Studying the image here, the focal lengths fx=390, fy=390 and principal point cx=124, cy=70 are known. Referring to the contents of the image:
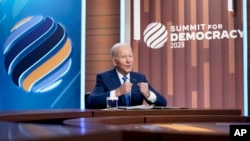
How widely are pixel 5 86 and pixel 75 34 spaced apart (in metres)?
1.08

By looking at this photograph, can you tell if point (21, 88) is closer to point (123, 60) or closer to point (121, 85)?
point (123, 60)

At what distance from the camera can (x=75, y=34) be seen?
4641 millimetres

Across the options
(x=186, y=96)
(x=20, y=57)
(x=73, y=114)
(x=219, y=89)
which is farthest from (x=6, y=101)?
(x=73, y=114)

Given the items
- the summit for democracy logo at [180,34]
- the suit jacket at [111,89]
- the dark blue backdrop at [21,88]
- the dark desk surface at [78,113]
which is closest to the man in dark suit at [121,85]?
the suit jacket at [111,89]

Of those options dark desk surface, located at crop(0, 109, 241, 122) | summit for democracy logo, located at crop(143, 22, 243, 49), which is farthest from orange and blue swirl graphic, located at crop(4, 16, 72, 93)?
dark desk surface, located at crop(0, 109, 241, 122)

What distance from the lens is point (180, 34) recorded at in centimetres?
445

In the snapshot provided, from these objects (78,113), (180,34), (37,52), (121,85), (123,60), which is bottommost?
(78,113)

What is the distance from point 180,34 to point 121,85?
1904 millimetres

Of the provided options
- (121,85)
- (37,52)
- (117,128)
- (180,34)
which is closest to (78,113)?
(121,85)

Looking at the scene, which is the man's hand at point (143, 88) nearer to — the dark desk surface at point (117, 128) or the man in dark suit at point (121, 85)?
the man in dark suit at point (121, 85)

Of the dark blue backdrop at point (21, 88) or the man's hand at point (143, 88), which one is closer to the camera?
the man's hand at point (143, 88)

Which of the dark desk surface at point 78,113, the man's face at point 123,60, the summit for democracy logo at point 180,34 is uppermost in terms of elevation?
the summit for democracy logo at point 180,34

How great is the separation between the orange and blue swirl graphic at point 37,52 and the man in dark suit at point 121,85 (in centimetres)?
173

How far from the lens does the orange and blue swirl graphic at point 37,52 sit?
4.69 metres
